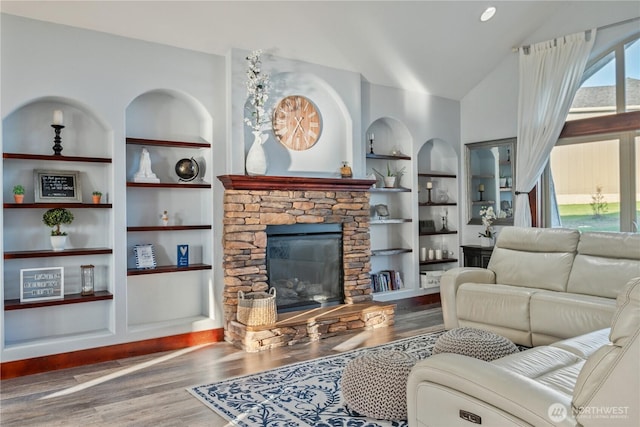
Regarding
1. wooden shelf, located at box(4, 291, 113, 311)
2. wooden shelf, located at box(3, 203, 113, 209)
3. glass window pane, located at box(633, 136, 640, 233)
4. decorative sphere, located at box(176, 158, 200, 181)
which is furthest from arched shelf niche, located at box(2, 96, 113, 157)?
glass window pane, located at box(633, 136, 640, 233)

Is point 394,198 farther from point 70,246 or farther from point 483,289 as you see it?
point 70,246

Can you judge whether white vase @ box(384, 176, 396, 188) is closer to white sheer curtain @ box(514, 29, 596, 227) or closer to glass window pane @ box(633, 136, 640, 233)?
white sheer curtain @ box(514, 29, 596, 227)

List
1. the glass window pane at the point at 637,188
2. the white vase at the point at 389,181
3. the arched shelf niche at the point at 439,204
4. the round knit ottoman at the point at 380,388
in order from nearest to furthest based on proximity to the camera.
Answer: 1. the round knit ottoman at the point at 380,388
2. the glass window pane at the point at 637,188
3. the white vase at the point at 389,181
4. the arched shelf niche at the point at 439,204

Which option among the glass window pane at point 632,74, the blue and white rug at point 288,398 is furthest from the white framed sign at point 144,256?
the glass window pane at point 632,74

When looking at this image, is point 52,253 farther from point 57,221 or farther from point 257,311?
point 257,311

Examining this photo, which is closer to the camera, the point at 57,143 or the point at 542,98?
the point at 57,143

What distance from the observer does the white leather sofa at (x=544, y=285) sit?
12.1ft

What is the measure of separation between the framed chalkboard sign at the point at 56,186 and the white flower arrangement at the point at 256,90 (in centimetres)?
161

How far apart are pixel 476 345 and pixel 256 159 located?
260 cm

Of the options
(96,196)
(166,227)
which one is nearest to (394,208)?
(166,227)

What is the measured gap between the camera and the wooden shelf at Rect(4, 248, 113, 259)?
3.69 metres

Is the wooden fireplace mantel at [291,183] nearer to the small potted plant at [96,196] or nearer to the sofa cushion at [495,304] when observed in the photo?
the small potted plant at [96,196]

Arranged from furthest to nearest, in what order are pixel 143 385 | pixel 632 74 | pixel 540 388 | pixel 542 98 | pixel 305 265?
1. pixel 542 98
2. pixel 632 74
3. pixel 305 265
4. pixel 143 385
5. pixel 540 388

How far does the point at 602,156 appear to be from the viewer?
5363mm
